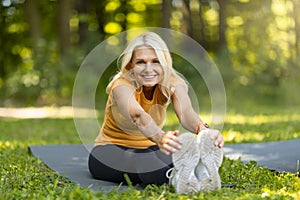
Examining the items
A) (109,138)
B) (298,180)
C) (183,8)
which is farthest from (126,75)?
(183,8)

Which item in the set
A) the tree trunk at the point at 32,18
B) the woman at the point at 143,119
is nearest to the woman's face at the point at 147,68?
the woman at the point at 143,119

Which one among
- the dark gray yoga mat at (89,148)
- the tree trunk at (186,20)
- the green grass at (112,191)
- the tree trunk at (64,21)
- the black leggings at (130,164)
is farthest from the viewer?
the tree trunk at (186,20)

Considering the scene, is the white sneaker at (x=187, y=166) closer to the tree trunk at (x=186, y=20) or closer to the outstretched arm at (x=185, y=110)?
the outstretched arm at (x=185, y=110)

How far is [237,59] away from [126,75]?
32.0ft

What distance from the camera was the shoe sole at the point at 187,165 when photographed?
2645mm

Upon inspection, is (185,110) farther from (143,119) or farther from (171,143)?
(171,143)

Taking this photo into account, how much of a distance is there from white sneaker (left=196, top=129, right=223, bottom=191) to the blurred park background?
4643 mm

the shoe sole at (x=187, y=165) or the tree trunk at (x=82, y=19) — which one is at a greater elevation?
the shoe sole at (x=187, y=165)

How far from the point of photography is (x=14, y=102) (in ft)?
35.8

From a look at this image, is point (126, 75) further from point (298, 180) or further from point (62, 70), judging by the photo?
point (62, 70)

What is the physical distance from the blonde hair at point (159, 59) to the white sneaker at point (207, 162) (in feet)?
1.54

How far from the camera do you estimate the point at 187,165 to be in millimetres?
2666

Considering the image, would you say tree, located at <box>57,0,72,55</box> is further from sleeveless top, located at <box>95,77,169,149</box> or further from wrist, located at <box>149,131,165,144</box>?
wrist, located at <box>149,131,165,144</box>

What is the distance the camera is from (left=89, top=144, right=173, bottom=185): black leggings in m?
2.97
